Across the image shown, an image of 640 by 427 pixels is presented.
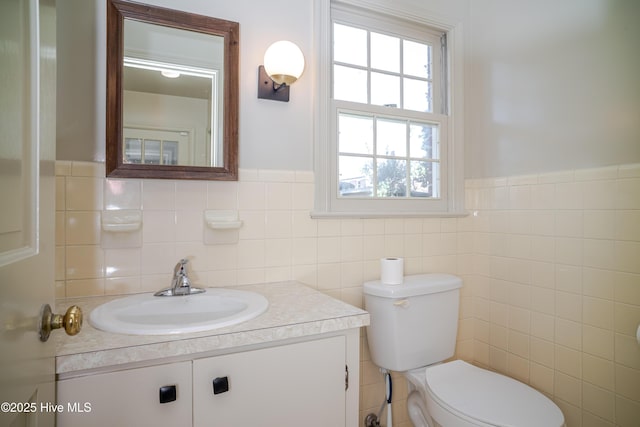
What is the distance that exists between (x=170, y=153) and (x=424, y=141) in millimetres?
1283

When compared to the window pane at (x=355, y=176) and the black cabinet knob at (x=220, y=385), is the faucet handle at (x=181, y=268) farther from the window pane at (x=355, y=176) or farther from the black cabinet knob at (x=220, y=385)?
the window pane at (x=355, y=176)

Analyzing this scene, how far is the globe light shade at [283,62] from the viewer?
1.29m

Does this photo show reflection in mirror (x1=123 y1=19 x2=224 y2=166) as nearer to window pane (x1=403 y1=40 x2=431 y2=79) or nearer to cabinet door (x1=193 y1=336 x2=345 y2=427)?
cabinet door (x1=193 y1=336 x2=345 y2=427)

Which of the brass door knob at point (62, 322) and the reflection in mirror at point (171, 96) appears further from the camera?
the reflection in mirror at point (171, 96)

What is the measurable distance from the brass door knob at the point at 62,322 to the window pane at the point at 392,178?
1362 mm

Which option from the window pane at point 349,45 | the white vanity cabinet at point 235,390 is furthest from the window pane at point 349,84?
the white vanity cabinet at point 235,390

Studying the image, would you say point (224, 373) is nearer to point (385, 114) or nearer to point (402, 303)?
point (402, 303)

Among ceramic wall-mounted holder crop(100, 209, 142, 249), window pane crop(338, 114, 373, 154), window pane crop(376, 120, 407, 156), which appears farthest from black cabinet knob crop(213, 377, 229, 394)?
window pane crop(376, 120, 407, 156)

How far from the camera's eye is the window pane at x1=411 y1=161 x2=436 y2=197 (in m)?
1.80

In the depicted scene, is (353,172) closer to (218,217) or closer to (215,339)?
(218,217)

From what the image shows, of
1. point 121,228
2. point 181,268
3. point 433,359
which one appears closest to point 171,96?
point 121,228

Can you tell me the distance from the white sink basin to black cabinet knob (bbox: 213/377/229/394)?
0.14 m

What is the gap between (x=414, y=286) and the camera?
145cm

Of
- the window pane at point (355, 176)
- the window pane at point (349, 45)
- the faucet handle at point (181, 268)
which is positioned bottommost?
the faucet handle at point (181, 268)
